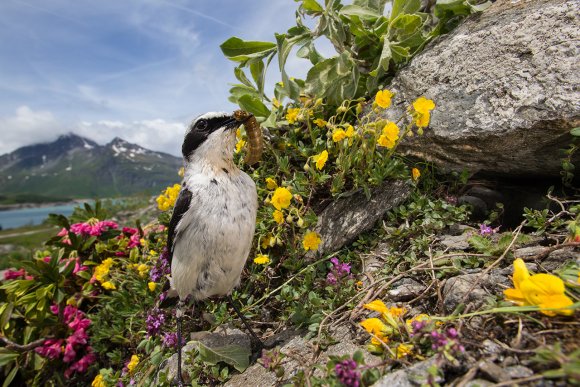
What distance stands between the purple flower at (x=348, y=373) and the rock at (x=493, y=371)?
0.53 m

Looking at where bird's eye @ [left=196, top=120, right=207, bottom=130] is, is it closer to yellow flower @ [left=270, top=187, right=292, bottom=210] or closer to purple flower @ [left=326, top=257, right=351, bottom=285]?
yellow flower @ [left=270, top=187, right=292, bottom=210]

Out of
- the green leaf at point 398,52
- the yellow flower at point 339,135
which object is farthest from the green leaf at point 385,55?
the yellow flower at point 339,135

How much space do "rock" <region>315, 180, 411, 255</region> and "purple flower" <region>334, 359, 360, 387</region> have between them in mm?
1554

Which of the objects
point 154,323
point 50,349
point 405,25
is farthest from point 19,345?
point 405,25

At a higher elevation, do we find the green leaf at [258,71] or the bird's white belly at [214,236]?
the green leaf at [258,71]

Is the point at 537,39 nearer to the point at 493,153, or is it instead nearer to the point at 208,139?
the point at 493,153

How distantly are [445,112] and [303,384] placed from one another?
8.44 feet

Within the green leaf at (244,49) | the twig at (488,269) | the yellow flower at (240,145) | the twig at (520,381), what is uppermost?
the green leaf at (244,49)

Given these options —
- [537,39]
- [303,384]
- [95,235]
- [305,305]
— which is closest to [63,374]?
[95,235]

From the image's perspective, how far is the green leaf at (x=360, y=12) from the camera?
3562 millimetres

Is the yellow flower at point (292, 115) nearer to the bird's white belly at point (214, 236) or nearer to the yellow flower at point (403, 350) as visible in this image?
the bird's white belly at point (214, 236)

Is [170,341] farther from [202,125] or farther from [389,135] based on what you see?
[389,135]

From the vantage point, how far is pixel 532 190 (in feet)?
10.8

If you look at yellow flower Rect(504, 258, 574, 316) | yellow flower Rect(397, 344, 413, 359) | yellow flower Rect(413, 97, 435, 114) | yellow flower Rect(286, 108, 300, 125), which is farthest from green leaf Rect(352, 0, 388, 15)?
yellow flower Rect(397, 344, 413, 359)
